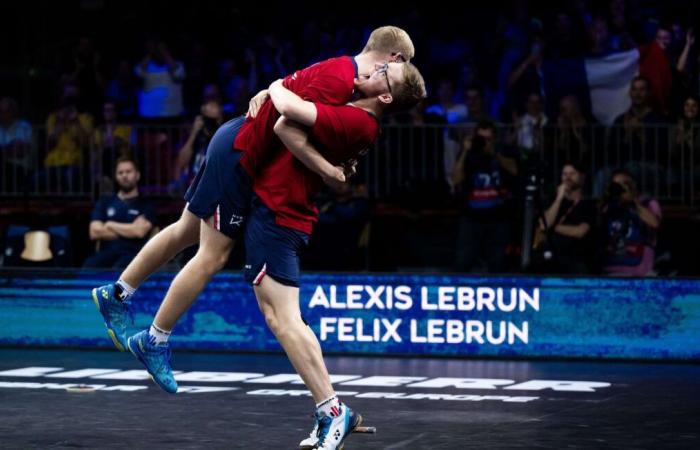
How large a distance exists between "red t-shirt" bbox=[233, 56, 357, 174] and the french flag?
295 inches

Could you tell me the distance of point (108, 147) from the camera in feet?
48.5

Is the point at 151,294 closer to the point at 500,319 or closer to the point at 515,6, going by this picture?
the point at 500,319

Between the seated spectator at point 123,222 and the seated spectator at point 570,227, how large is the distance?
336 cm

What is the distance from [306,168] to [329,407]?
1.13 meters

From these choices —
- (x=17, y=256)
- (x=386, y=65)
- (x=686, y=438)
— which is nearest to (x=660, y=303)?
(x=686, y=438)

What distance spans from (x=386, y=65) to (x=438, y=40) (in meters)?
9.07

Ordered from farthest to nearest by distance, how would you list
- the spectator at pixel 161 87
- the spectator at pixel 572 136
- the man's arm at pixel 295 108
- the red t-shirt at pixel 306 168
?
the spectator at pixel 161 87 < the spectator at pixel 572 136 < the red t-shirt at pixel 306 168 < the man's arm at pixel 295 108

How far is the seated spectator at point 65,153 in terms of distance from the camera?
48.6 ft

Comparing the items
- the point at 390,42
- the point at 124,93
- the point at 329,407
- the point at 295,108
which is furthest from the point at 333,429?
the point at 124,93

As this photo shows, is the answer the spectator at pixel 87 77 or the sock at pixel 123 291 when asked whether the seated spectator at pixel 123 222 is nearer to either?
the spectator at pixel 87 77

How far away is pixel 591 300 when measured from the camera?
36.3 ft

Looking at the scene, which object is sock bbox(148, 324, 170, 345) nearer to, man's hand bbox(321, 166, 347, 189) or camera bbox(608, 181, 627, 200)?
man's hand bbox(321, 166, 347, 189)

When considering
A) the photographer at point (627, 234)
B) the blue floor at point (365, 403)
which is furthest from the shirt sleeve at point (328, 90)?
the photographer at point (627, 234)

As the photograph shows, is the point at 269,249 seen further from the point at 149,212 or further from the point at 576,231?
the point at 576,231
